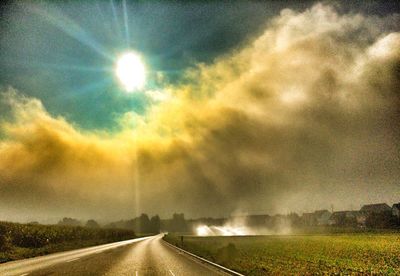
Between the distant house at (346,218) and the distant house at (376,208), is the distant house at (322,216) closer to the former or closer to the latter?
the distant house at (346,218)

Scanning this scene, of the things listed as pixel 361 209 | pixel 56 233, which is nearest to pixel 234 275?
pixel 56 233

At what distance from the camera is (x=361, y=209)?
15712 centimetres

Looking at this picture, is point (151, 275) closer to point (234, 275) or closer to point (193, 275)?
point (193, 275)

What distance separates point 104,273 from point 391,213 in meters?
132

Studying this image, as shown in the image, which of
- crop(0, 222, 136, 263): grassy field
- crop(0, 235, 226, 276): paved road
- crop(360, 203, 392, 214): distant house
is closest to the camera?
crop(0, 235, 226, 276): paved road

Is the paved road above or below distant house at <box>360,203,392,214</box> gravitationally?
above

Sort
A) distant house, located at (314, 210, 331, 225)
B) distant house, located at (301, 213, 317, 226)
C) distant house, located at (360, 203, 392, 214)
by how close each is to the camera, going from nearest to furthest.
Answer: distant house, located at (360, 203, 392, 214), distant house, located at (314, 210, 331, 225), distant house, located at (301, 213, 317, 226)

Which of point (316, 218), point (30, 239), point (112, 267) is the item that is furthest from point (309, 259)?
point (316, 218)

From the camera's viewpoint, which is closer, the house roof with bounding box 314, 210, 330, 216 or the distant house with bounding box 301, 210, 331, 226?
the distant house with bounding box 301, 210, 331, 226

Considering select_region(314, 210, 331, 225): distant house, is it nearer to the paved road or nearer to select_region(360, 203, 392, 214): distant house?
select_region(360, 203, 392, 214): distant house

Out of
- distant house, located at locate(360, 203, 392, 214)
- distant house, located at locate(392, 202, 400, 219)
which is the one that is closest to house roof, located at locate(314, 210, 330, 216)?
distant house, located at locate(360, 203, 392, 214)

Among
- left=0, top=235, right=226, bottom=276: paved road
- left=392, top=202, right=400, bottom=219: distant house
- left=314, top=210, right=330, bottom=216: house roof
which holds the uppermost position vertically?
left=0, top=235, right=226, bottom=276: paved road

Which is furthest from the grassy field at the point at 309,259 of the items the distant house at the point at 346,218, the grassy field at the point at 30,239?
the distant house at the point at 346,218

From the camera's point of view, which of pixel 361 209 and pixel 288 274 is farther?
pixel 361 209
